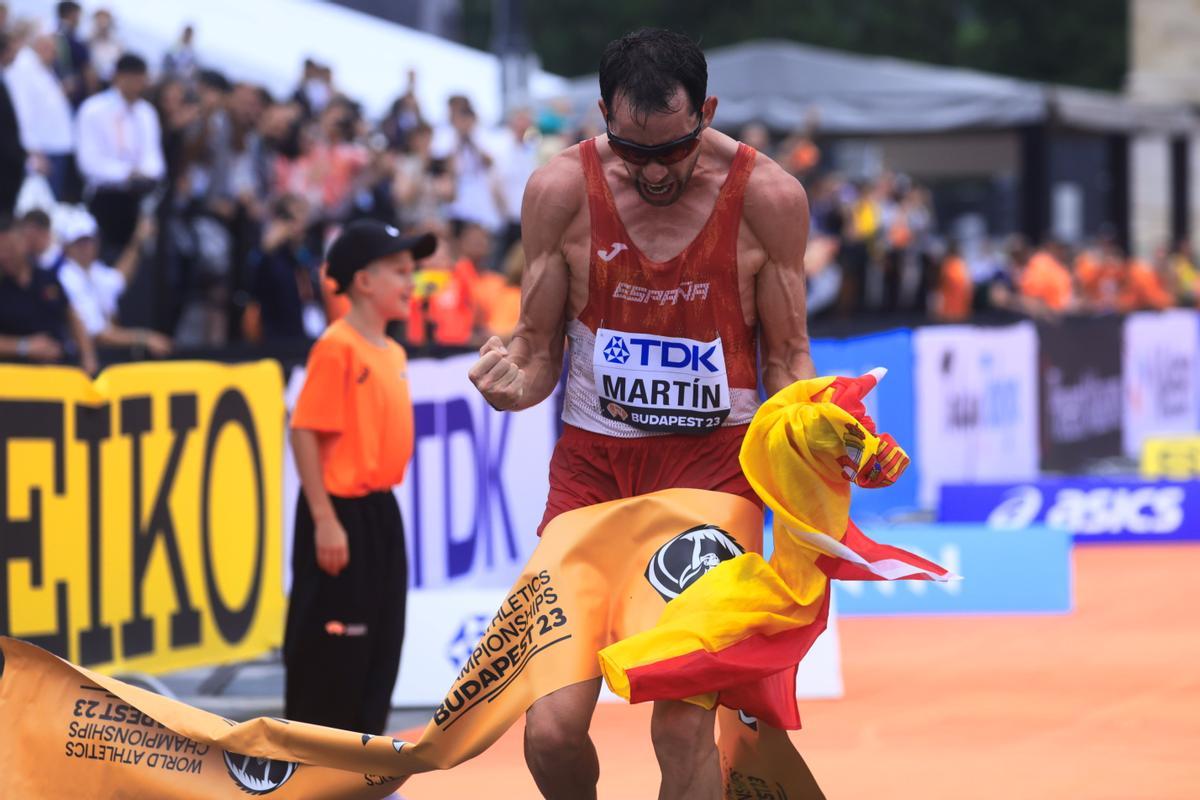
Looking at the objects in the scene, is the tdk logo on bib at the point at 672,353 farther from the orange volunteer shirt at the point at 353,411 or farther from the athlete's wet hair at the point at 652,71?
the orange volunteer shirt at the point at 353,411

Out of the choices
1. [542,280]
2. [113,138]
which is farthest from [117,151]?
[542,280]

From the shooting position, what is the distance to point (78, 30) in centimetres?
1587

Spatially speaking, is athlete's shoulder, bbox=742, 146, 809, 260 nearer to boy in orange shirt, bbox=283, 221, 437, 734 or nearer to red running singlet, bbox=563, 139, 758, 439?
red running singlet, bbox=563, 139, 758, 439

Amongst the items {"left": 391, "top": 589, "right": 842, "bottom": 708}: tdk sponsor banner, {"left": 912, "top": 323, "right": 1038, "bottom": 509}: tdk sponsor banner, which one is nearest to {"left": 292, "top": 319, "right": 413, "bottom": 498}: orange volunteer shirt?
{"left": 391, "top": 589, "right": 842, "bottom": 708}: tdk sponsor banner

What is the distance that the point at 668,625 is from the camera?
4.62 metres

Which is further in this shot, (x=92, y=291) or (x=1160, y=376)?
(x=1160, y=376)

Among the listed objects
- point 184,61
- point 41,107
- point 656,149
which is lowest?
point 656,149

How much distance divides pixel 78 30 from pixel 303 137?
1.89 metres

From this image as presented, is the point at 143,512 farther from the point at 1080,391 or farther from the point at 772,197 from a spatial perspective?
the point at 1080,391

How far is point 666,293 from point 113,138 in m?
9.72

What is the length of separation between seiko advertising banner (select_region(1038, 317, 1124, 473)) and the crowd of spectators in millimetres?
2278

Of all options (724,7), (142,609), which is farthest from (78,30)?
(724,7)

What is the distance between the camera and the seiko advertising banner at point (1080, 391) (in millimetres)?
18938

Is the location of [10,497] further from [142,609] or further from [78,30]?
[78,30]
